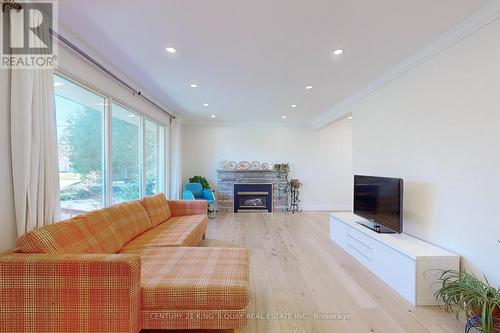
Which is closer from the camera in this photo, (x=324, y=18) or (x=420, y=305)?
(x=324, y=18)

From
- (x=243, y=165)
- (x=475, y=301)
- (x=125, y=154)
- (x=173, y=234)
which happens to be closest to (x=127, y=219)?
(x=173, y=234)

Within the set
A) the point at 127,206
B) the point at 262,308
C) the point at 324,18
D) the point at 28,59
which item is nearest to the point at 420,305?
the point at 262,308

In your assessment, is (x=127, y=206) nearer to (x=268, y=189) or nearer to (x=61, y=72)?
(x=61, y=72)

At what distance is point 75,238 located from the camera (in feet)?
6.37

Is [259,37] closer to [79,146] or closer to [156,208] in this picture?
[79,146]

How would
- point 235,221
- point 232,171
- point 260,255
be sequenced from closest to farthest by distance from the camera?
point 260,255 → point 235,221 → point 232,171

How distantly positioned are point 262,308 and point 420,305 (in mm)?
1450

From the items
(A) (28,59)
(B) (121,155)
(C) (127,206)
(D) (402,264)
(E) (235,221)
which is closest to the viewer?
(A) (28,59)

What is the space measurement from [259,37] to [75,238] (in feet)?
7.75

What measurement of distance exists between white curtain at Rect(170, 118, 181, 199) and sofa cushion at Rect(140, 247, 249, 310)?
12.9 feet

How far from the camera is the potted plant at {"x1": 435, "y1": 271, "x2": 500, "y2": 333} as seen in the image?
171 centimetres

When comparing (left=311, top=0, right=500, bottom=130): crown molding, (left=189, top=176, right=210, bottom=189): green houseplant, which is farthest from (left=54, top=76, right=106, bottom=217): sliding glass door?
(left=311, top=0, right=500, bottom=130): crown molding

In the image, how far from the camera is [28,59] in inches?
72.5

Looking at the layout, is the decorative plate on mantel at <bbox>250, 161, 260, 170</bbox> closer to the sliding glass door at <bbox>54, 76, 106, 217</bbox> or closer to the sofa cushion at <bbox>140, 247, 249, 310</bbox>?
the sliding glass door at <bbox>54, 76, 106, 217</bbox>
